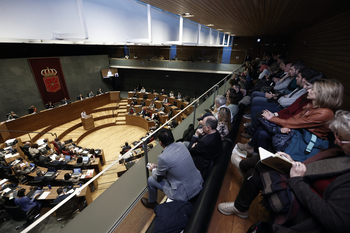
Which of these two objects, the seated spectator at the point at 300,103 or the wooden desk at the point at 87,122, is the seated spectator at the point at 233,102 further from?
the wooden desk at the point at 87,122

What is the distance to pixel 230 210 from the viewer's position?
1.61 meters

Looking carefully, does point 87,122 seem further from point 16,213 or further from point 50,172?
point 16,213

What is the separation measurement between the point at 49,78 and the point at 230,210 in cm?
1245

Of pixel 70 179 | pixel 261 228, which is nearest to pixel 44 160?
pixel 70 179

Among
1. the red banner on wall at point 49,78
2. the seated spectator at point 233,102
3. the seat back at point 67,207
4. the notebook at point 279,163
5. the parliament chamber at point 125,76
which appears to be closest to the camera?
the notebook at point 279,163

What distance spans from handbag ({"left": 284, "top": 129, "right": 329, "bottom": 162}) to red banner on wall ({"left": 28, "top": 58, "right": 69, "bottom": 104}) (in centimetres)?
1250

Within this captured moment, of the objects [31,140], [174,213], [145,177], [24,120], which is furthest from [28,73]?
[174,213]

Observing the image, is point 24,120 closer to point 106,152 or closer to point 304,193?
point 106,152

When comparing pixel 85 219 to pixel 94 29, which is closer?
pixel 85 219

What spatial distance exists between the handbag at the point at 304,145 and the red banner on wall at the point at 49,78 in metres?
12.5

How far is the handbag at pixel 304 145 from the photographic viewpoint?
1.58 m

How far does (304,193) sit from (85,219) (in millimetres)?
1962

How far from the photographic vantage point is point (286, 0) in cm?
251

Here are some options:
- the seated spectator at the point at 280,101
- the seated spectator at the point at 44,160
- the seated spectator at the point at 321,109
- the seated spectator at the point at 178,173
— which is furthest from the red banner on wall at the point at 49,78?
the seated spectator at the point at 321,109
